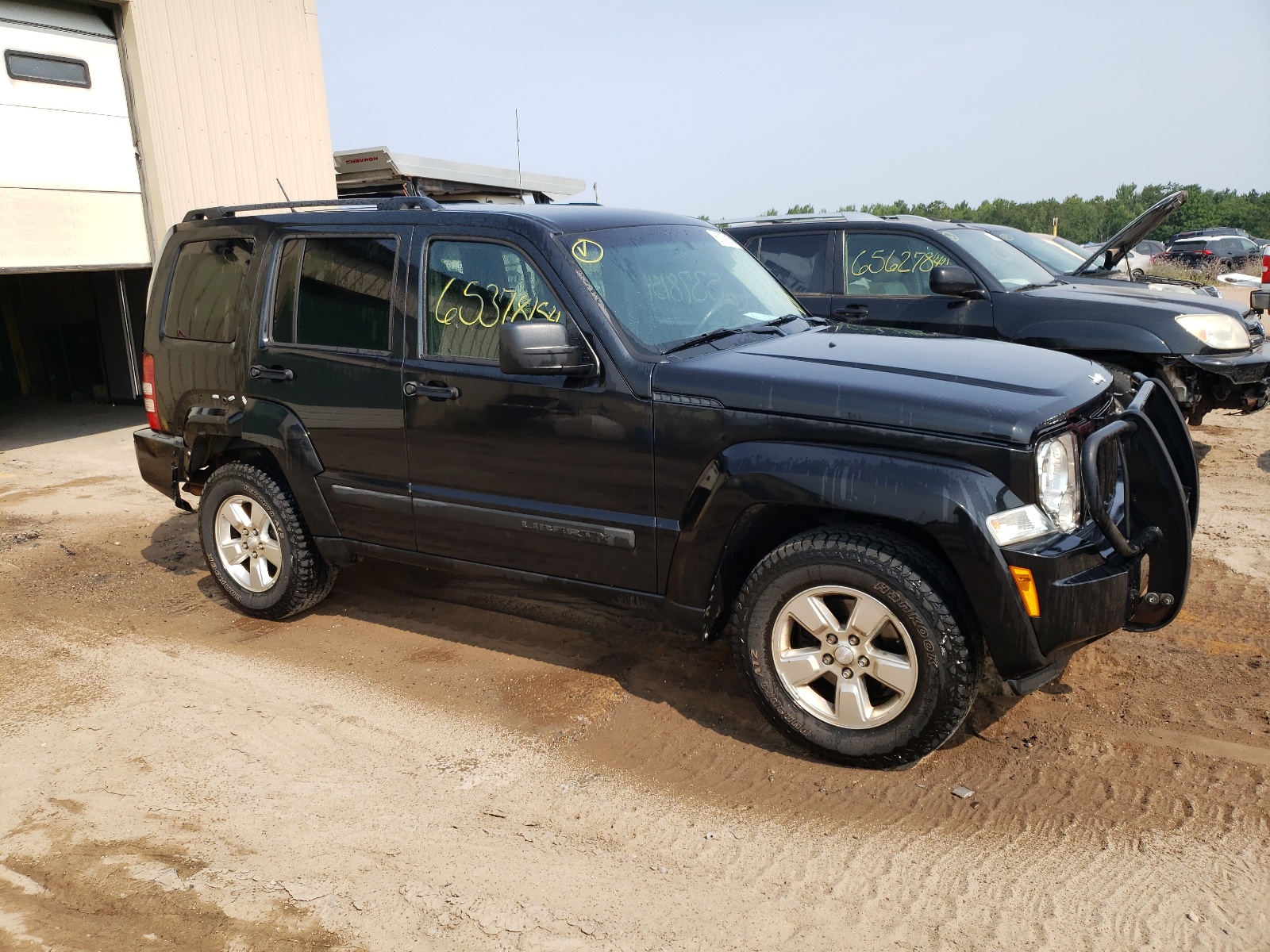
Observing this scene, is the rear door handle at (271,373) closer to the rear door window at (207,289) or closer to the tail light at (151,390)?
the rear door window at (207,289)

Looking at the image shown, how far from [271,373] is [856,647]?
309cm

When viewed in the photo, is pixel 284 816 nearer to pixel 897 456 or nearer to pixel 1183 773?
pixel 897 456

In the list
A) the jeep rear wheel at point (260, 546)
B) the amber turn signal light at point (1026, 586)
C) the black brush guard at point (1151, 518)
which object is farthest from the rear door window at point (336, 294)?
the black brush guard at point (1151, 518)

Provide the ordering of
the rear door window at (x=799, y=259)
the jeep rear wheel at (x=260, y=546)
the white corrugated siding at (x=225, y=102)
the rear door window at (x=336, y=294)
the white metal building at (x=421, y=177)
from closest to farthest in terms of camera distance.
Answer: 1. the rear door window at (x=336, y=294)
2. the jeep rear wheel at (x=260, y=546)
3. the rear door window at (x=799, y=259)
4. the white corrugated siding at (x=225, y=102)
5. the white metal building at (x=421, y=177)

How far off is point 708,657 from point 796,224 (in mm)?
4147

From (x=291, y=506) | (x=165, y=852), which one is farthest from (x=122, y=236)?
(x=165, y=852)

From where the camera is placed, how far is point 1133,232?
25.5 feet

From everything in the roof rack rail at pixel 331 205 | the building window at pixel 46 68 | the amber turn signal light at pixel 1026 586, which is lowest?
the amber turn signal light at pixel 1026 586

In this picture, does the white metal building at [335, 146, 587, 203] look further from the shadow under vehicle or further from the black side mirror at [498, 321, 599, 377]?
the black side mirror at [498, 321, 599, 377]

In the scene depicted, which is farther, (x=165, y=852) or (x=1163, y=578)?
(x=1163, y=578)

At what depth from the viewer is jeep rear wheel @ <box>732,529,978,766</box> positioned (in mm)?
3250

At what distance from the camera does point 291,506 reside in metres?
4.91

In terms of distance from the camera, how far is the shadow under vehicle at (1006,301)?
265 inches

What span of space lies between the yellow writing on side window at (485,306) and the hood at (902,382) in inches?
25.3
